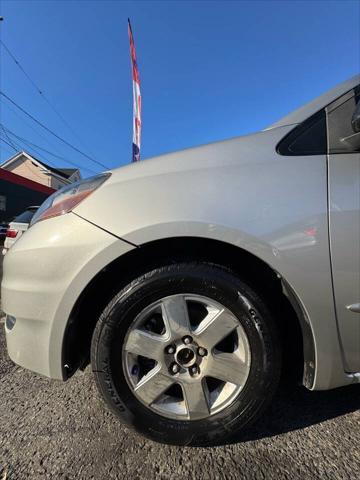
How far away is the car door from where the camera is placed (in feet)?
4.45

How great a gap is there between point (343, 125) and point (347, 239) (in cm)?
53

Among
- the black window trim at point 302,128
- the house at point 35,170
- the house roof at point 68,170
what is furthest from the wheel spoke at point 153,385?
the house roof at point 68,170

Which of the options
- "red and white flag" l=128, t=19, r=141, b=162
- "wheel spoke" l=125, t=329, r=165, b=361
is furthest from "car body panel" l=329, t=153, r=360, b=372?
"red and white flag" l=128, t=19, r=141, b=162

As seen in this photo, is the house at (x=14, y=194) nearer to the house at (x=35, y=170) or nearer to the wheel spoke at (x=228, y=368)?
the house at (x=35, y=170)

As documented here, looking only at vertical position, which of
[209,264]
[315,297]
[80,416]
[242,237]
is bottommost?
[80,416]

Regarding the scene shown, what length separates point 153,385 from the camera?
1.43m

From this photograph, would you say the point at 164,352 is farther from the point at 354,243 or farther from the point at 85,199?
the point at 354,243

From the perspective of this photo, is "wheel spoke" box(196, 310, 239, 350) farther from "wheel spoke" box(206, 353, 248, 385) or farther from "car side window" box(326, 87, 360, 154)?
"car side window" box(326, 87, 360, 154)

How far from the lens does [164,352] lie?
142 centimetres

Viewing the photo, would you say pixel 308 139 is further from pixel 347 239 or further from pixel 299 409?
pixel 299 409

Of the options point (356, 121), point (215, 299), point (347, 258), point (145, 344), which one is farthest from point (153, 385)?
point (356, 121)

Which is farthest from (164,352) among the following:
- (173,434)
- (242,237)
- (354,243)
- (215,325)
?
(354,243)

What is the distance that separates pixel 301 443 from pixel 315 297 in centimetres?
68

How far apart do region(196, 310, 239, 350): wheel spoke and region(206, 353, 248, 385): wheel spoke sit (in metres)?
0.07
